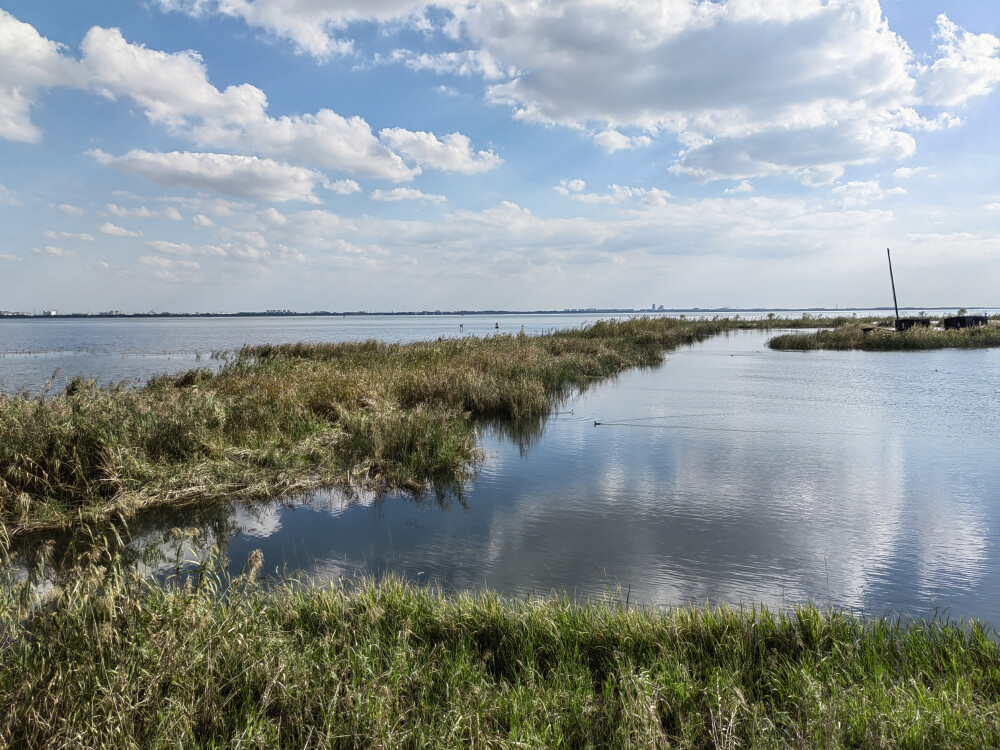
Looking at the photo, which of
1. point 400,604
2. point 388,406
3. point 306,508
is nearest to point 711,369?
point 388,406

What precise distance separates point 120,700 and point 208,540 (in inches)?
163

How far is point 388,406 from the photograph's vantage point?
41.0ft

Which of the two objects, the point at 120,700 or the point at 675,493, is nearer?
the point at 120,700

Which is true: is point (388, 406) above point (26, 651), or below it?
above

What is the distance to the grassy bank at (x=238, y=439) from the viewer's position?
25.5 ft

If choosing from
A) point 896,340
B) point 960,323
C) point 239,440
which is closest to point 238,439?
point 239,440

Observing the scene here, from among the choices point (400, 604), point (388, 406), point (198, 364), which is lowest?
point (400, 604)

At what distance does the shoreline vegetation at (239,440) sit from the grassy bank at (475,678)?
4165mm

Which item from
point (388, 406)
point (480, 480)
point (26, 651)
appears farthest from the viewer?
point (388, 406)

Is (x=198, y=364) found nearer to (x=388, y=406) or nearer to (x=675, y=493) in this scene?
(x=388, y=406)

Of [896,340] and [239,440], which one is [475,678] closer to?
[239,440]

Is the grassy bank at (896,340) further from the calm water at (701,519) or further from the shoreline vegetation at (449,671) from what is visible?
the shoreline vegetation at (449,671)

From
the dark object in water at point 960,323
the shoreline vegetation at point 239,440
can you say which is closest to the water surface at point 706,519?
the shoreline vegetation at point 239,440

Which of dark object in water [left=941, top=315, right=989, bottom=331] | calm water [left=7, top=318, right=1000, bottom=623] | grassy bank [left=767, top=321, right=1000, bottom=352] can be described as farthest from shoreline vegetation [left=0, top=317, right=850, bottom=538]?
dark object in water [left=941, top=315, right=989, bottom=331]
